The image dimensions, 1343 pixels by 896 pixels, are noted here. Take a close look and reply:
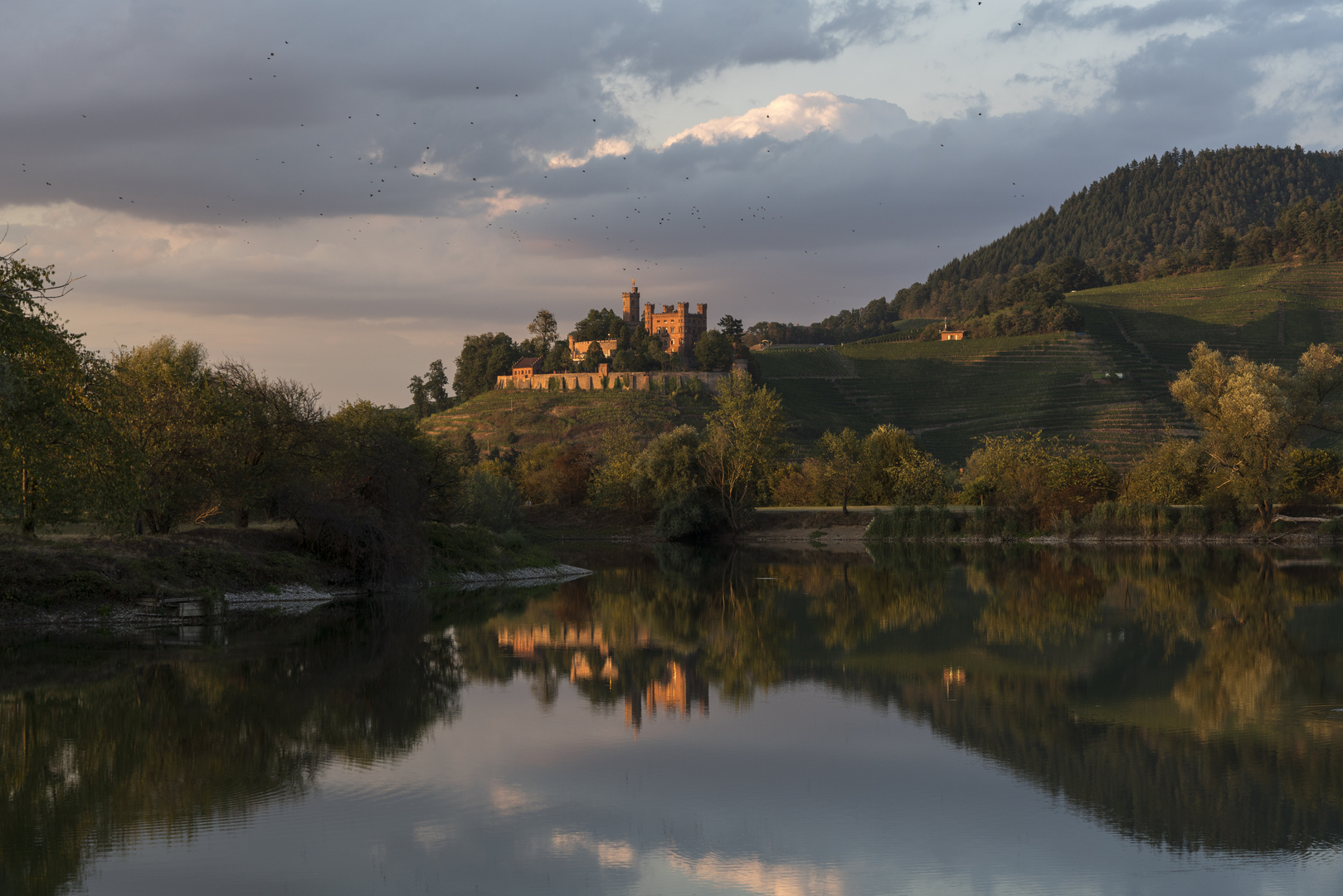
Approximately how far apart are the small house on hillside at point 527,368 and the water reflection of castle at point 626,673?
132 meters

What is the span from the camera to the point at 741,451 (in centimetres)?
6950

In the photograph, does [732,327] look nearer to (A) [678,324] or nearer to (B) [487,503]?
(A) [678,324]

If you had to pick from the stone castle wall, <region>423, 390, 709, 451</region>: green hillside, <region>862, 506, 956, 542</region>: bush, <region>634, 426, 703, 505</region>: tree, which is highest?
the stone castle wall

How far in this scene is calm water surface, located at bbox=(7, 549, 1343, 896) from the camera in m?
9.67

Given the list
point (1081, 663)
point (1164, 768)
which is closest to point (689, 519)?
point (1081, 663)

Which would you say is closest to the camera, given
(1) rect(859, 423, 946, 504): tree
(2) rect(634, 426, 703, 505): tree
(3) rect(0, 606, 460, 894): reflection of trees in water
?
(3) rect(0, 606, 460, 894): reflection of trees in water

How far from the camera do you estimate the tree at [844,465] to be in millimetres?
72062

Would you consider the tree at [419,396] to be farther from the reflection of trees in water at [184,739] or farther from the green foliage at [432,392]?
the reflection of trees in water at [184,739]

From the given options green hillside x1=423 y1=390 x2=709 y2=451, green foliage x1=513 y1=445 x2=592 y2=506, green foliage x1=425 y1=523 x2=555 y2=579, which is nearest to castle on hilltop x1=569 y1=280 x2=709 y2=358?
green hillside x1=423 y1=390 x2=709 y2=451

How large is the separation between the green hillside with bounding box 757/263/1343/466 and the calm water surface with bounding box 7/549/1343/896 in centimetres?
7863

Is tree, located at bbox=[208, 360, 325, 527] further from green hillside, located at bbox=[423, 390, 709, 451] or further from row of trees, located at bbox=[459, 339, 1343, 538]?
green hillside, located at bbox=[423, 390, 709, 451]

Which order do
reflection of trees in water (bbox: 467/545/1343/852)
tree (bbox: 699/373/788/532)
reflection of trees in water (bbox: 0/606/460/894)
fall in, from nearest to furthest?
reflection of trees in water (bbox: 0/606/460/894) → reflection of trees in water (bbox: 467/545/1343/852) → tree (bbox: 699/373/788/532)

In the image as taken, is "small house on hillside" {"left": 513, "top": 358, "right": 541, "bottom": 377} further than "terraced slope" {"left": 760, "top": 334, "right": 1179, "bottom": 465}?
Yes

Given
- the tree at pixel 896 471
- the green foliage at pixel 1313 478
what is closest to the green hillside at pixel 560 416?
the tree at pixel 896 471
